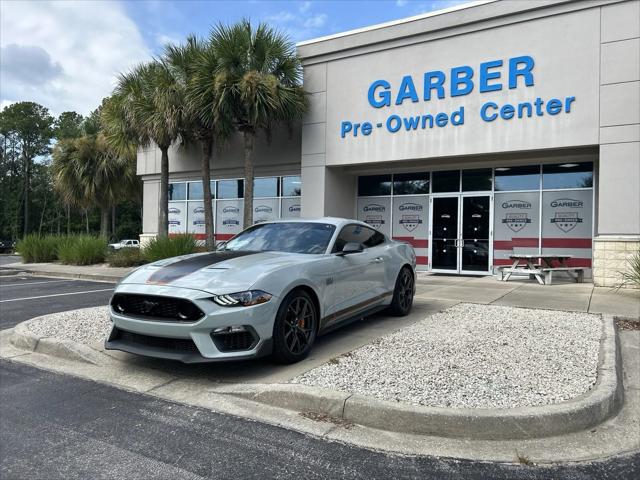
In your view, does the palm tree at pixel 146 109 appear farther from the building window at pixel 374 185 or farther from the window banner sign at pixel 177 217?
the building window at pixel 374 185

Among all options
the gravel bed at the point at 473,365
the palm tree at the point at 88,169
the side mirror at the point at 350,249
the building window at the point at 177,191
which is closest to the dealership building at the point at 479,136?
the building window at the point at 177,191


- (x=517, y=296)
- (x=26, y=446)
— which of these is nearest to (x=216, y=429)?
(x=26, y=446)

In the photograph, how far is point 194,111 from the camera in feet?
48.3

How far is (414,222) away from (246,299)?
1215cm

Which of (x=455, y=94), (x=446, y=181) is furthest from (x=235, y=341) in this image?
(x=446, y=181)

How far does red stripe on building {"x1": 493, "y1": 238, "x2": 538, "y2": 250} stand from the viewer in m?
13.9

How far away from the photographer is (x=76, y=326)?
253 inches

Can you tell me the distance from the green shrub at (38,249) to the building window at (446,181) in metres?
15.8

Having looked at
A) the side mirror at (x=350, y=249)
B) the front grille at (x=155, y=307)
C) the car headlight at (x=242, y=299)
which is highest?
the side mirror at (x=350, y=249)

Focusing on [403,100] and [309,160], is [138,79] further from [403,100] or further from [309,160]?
[403,100]

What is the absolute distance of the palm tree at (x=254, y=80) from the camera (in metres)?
14.0

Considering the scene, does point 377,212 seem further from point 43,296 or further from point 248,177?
point 43,296

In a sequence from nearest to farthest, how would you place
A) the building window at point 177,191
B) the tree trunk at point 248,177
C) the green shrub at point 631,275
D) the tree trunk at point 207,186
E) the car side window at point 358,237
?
the car side window at point 358,237
the green shrub at point 631,275
the tree trunk at point 248,177
the tree trunk at point 207,186
the building window at point 177,191

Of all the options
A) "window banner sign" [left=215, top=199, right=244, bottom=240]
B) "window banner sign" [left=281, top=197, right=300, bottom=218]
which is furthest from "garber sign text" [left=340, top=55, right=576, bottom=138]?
"window banner sign" [left=215, top=199, right=244, bottom=240]
